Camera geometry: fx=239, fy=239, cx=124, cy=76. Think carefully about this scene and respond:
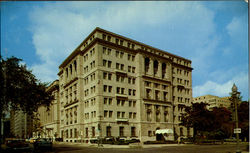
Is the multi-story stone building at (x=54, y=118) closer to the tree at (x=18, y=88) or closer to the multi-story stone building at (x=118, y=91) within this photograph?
the multi-story stone building at (x=118, y=91)

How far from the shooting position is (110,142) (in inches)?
1820

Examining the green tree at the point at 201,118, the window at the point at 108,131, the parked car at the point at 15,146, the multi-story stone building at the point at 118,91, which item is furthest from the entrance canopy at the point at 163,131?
the parked car at the point at 15,146

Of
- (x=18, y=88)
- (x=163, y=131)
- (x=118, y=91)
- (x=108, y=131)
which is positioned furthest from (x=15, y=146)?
(x=163, y=131)

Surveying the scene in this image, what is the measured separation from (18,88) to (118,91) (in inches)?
1370

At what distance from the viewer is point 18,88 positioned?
24188 mm

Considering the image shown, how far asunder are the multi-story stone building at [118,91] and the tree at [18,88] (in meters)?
23.7

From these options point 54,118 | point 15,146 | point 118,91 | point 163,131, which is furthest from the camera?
point 54,118

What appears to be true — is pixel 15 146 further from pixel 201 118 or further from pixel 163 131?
pixel 163 131

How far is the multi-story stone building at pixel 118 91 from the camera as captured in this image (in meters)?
55.0

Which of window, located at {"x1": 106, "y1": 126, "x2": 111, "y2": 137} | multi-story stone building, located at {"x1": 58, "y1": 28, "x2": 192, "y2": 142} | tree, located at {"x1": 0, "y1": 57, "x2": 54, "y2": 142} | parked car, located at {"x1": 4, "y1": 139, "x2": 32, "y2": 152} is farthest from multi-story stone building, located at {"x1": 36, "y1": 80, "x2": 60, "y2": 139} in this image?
tree, located at {"x1": 0, "y1": 57, "x2": 54, "y2": 142}

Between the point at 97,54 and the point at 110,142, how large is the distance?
20150mm

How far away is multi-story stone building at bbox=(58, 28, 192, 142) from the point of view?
55031 millimetres

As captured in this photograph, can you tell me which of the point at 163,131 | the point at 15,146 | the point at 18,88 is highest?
the point at 18,88

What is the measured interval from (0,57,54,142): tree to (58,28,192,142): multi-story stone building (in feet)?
77.8
